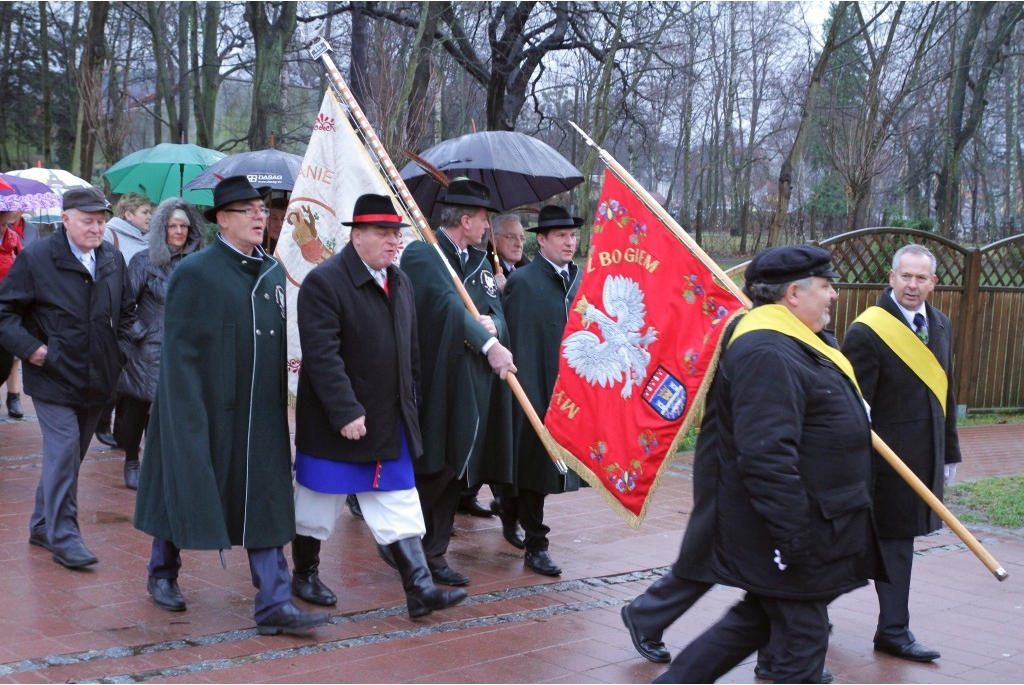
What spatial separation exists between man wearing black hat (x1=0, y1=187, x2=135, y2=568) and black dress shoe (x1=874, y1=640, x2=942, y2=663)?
13.2 ft

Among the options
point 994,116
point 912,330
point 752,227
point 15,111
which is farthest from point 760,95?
point 912,330

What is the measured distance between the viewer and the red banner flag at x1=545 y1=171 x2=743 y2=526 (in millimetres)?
5105

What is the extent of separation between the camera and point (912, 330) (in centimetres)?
534

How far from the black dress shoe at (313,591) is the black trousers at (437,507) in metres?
0.64

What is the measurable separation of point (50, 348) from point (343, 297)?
6.22 ft

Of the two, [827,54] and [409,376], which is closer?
[409,376]

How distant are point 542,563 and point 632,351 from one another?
1.63m

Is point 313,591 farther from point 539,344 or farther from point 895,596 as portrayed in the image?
point 895,596

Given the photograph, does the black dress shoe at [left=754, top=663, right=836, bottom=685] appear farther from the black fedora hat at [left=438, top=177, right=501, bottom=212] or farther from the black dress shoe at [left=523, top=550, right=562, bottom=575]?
the black fedora hat at [left=438, top=177, right=501, bottom=212]

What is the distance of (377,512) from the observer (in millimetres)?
5301

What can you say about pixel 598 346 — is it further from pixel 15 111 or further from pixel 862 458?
pixel 15 111

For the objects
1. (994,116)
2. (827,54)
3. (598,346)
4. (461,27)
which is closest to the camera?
(598,346)

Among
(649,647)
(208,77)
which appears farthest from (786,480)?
(208,77)

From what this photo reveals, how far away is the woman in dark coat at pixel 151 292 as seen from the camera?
7727 millimetres
